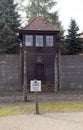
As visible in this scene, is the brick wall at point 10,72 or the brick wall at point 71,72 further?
the brick wall at point 71,72

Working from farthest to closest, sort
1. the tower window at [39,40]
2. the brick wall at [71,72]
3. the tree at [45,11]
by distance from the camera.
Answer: the tree at [45,11], the tower window at [39,40], the brick wall at [71,72]

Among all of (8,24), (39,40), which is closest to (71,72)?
(39,40)

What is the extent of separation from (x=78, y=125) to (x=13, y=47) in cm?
2248

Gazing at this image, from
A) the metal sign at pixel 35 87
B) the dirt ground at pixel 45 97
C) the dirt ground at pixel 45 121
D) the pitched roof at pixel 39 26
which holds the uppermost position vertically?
the pitched roof at pixel 39 26

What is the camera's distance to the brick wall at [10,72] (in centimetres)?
2483

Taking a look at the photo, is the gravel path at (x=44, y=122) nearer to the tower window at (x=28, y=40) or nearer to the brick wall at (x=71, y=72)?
the brick wall at (x=71, y=72)

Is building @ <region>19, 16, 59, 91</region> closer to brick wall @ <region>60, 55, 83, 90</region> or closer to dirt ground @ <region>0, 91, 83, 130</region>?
brick wall @ <region>60, 55, 83, 90</region>

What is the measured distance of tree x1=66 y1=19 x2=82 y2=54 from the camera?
116 ft

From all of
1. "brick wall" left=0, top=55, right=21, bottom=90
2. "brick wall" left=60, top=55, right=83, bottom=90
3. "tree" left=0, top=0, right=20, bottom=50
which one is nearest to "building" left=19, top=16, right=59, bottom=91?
"brick wall" left=60, top=55, right=83, bottom=90

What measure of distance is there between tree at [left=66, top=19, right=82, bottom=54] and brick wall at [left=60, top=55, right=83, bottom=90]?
30.8 ft

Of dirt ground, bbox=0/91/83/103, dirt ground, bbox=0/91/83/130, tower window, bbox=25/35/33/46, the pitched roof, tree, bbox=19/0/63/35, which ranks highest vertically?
tree, bbox=19/0/63/35

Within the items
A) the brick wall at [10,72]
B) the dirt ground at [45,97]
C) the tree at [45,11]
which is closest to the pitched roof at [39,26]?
the brick wall at [10,72]

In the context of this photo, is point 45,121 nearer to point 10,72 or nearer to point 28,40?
point 10,72

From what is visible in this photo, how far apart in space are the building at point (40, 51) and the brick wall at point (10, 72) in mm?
1515
